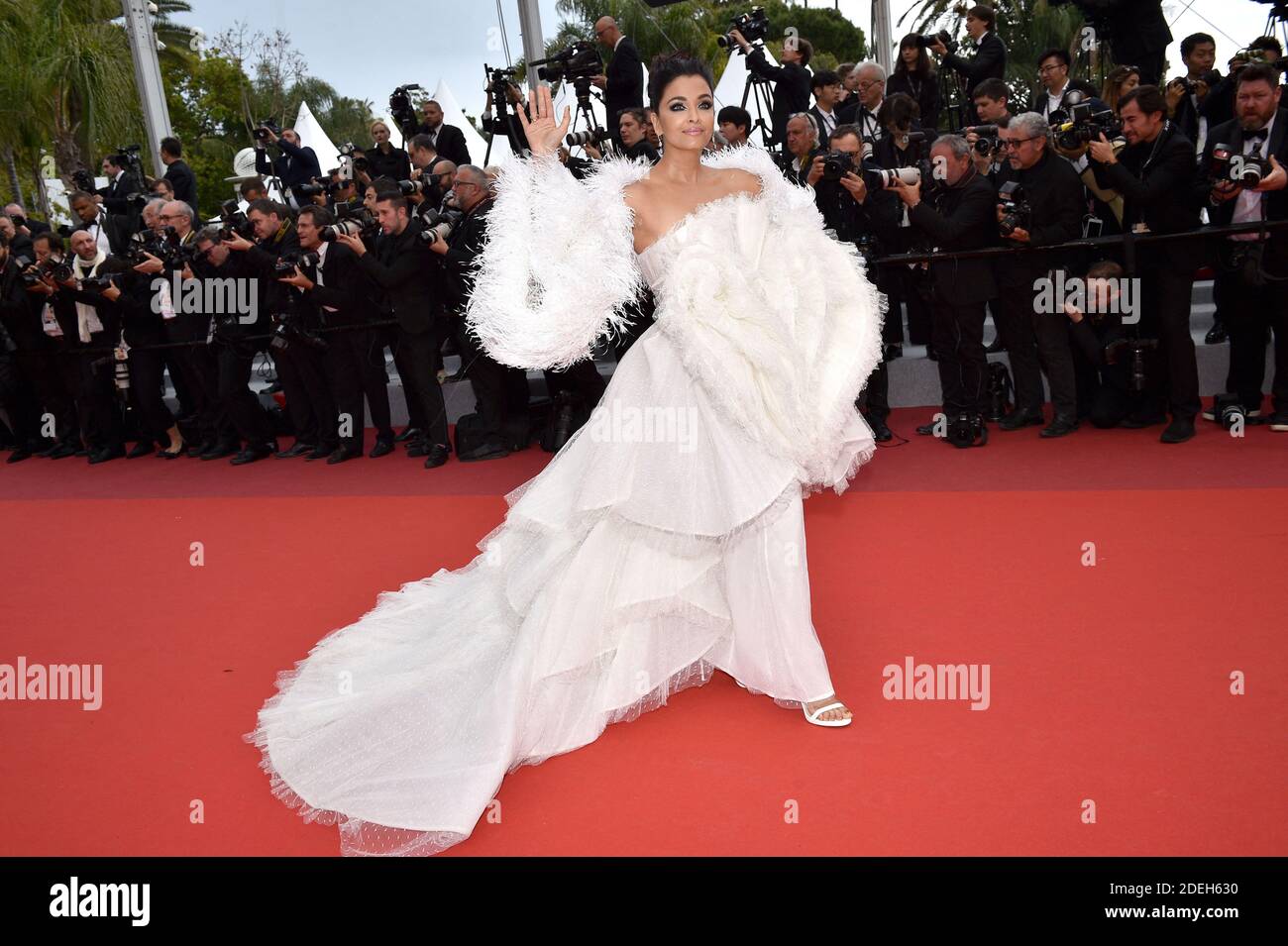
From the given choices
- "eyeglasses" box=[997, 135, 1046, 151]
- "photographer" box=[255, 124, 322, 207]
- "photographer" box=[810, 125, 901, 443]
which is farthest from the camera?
"photographer" box=[255, 124, 322, 207]

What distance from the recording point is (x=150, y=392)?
8.26 m

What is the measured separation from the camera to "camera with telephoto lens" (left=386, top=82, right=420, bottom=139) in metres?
8.80

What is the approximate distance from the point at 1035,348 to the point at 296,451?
199 inches

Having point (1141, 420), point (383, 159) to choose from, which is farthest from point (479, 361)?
point (1141, 420)

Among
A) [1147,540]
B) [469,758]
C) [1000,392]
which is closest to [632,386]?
[469,758]

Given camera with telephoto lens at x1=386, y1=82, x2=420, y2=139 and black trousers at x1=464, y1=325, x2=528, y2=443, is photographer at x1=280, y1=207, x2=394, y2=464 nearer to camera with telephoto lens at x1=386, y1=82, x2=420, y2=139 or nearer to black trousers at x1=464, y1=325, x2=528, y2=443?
black trousers at x1=464, y1=325, x2=528, y2=443

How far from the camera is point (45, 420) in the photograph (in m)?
9.09

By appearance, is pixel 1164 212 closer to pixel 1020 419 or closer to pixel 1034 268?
pixel 1034 268

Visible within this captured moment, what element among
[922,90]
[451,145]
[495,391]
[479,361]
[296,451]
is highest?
[451,145]

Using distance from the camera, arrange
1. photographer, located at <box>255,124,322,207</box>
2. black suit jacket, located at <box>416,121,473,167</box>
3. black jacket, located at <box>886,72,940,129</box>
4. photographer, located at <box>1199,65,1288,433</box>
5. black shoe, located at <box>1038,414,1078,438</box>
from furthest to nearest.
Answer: photographer, located at <box>255,124,322,207</box> < black suit jacket, located at <box>416,121,473,167</box> < black jacket, located at <box>886,72,940,129</box> < black shoe, located at <box>1038,414,1078,438</box> < photographer, located at <box>1199,65,1288,433</box>

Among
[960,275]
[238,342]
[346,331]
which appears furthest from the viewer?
[238,342]

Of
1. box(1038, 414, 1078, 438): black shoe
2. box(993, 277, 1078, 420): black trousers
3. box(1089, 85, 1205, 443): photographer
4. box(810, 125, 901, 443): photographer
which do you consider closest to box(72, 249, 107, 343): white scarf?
box(810, 125, 901, 443): photographer

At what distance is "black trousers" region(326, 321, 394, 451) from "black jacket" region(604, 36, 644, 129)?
256 centimetres

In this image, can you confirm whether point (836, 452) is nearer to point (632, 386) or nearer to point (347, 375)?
point (632, 386)
